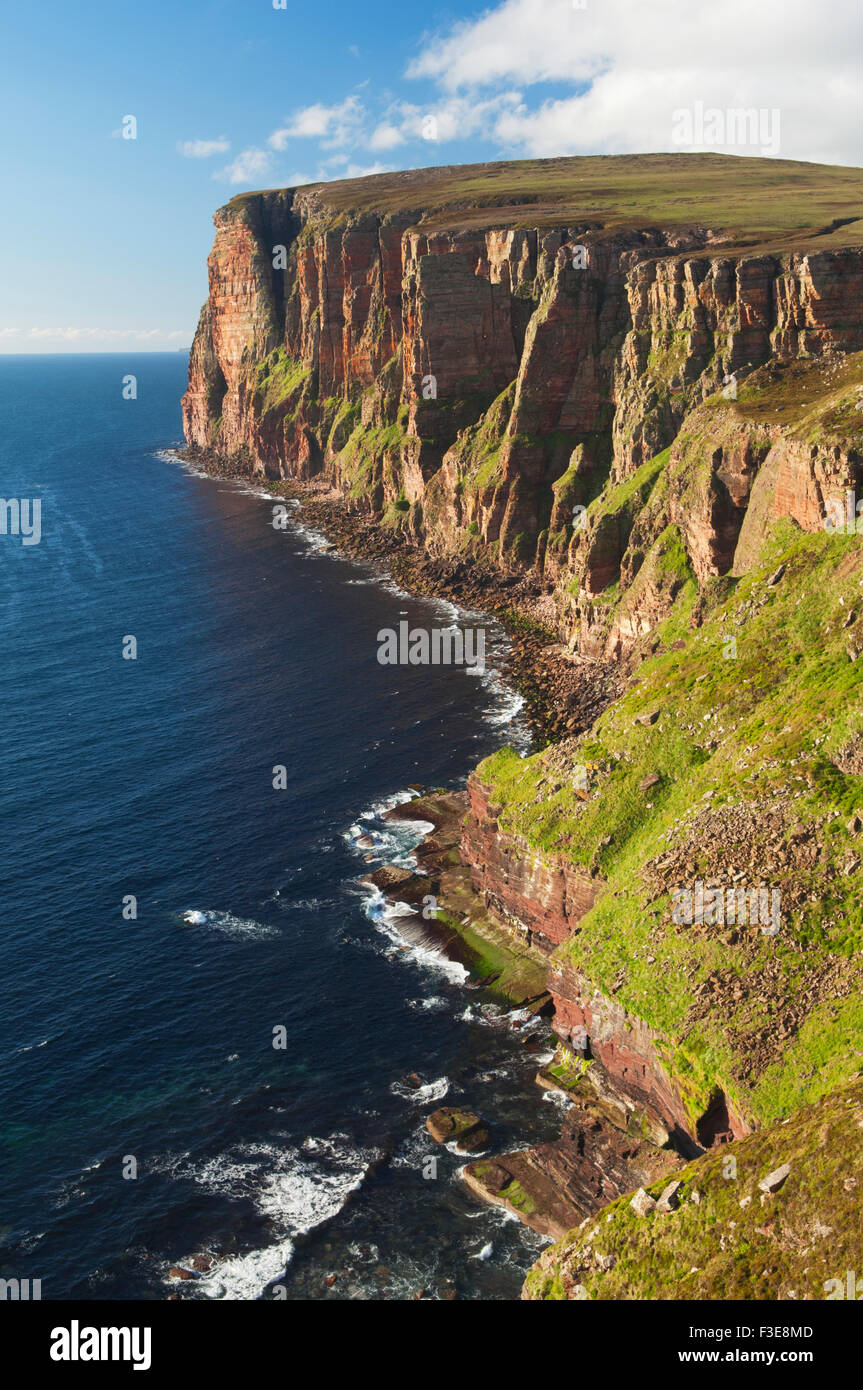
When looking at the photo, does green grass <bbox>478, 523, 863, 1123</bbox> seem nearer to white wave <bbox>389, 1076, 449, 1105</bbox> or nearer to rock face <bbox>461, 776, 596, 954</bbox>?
rock face <bbox>461, 776, 596, 954</bbox>

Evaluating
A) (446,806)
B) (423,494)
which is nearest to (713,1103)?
(446,806)

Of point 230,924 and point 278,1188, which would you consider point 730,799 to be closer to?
point 278,1188

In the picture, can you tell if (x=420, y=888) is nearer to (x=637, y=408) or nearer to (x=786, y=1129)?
(x=786, y=1129)

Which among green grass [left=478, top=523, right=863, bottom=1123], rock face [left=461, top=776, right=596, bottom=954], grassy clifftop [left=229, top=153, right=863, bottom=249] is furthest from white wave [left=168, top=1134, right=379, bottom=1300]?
grassy clifftop [left=229, top=153, right=863, bottom=249]

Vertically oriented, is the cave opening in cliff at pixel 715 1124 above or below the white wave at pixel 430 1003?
above

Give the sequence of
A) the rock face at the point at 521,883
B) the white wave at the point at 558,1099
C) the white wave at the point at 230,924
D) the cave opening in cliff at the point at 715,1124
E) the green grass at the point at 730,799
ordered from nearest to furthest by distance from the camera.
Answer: the cave opening in cliff at the point at 715,1124 → the green grass at the point at 730,799 → the white wave at the point at 558,1099 → the rock face at the point at 521,883 → the white wave at the point at 230,924

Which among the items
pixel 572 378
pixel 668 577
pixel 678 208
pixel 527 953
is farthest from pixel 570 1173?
pixel 678 208

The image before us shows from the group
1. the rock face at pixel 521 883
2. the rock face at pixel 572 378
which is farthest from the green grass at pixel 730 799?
the rock face at pixel 572 378

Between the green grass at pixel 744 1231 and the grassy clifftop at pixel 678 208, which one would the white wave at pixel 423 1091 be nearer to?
the green grass at pixel 744 1231

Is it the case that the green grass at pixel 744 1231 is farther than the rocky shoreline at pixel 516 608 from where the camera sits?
No
